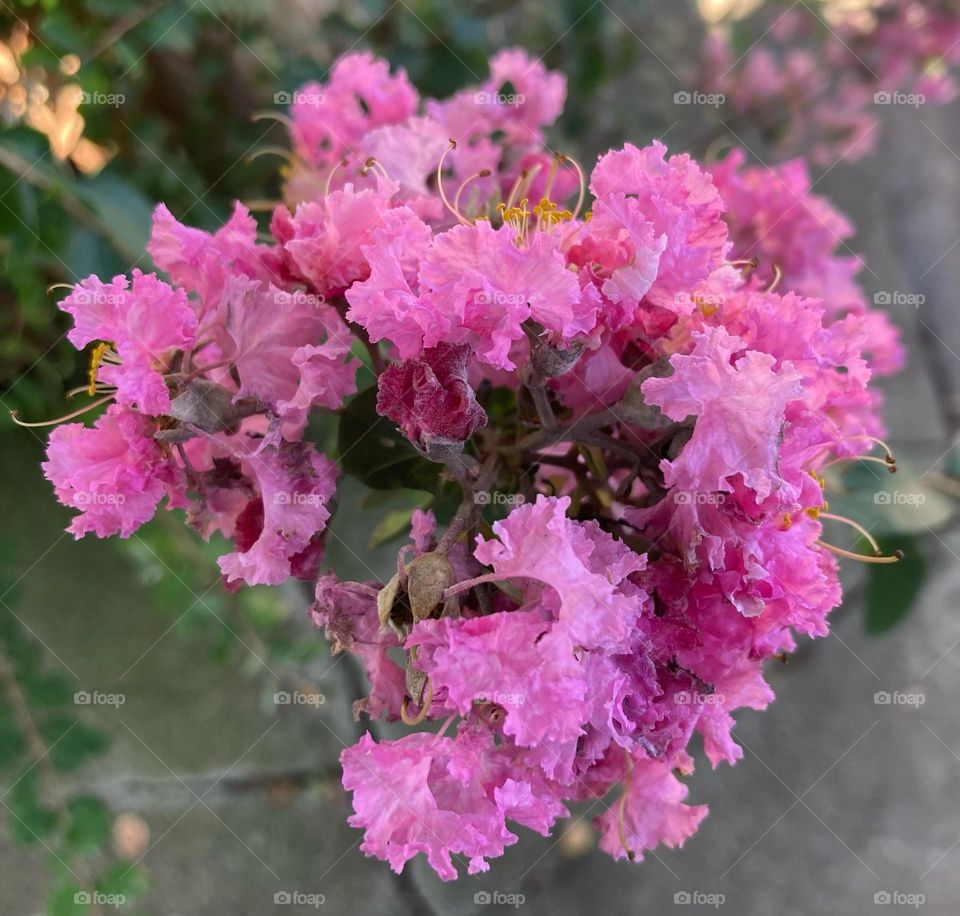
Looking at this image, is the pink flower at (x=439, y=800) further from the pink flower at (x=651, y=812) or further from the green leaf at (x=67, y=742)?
the green leaf at (x=67, y=742)

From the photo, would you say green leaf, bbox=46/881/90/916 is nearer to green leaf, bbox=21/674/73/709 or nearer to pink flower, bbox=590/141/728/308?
green leaf, bbox=21/674/73/709

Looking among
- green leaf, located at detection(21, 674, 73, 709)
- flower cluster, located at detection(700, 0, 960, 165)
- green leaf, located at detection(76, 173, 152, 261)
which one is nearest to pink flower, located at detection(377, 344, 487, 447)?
green leaf, located at detection(76, 173, 152, 261)

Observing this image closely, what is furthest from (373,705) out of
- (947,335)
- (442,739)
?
(947,335)

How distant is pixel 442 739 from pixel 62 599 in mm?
873

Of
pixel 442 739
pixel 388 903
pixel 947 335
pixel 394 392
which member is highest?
pixel 394 392

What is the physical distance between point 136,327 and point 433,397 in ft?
0.53

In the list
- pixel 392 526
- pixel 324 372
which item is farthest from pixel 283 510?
pixel 392 526

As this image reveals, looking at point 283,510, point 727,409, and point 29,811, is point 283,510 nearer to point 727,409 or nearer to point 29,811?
point 727,409

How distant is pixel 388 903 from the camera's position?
3.45 ft

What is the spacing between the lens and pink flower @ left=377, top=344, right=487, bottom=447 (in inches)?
16.0

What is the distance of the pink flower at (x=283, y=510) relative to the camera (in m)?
0.46

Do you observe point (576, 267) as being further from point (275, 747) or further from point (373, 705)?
point (275, 747)

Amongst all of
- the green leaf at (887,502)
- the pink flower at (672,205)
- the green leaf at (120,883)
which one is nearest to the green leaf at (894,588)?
the green leaf at (887,502)

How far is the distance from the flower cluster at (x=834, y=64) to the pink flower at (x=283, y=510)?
1075mm
